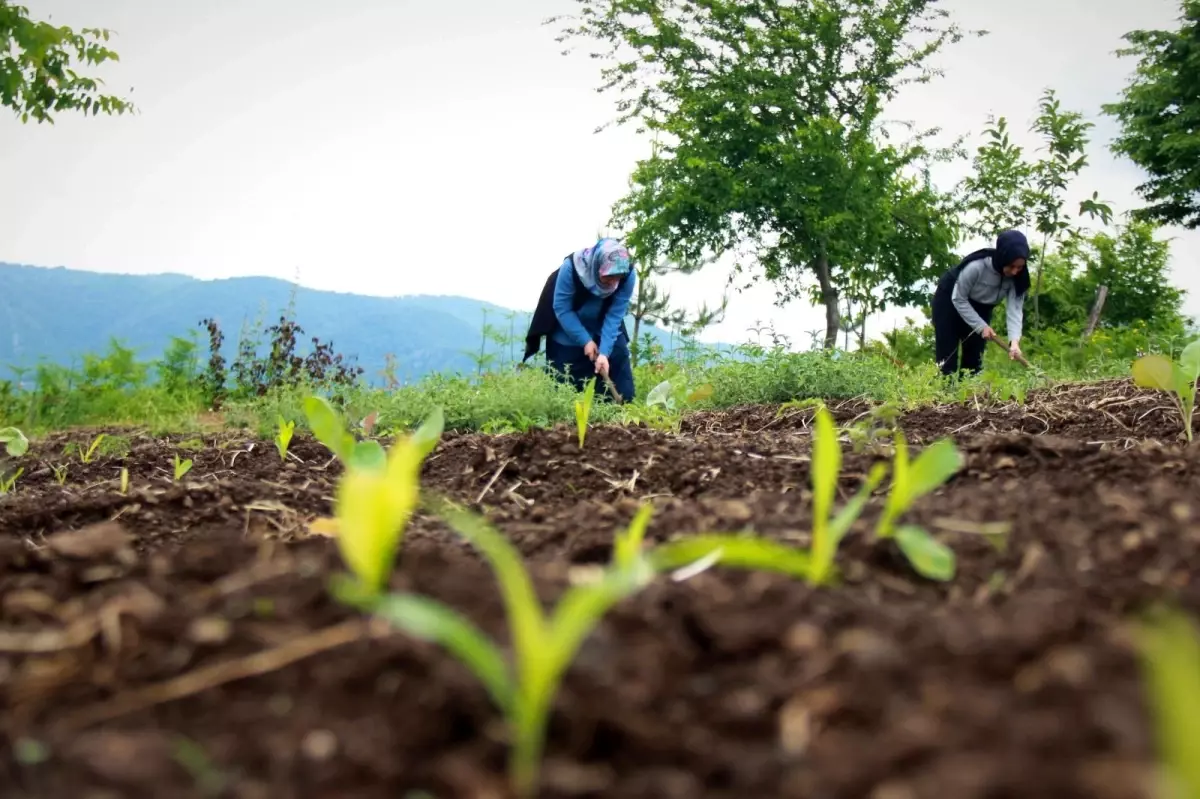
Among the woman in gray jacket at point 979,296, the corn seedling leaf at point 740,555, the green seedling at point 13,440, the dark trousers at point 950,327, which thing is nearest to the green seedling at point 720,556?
the corn seedling leaf at point 740,555

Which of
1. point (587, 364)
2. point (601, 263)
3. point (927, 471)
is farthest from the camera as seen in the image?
point (587, 364)

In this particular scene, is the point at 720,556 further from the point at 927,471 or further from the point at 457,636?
the point at 457,636

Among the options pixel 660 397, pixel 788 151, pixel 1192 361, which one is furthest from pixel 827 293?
pixel 1192 361

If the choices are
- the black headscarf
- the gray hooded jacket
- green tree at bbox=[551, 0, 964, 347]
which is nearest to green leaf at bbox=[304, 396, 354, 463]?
the gray hooded jacket

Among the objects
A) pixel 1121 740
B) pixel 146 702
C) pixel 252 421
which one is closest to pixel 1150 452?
pixel 1121 740

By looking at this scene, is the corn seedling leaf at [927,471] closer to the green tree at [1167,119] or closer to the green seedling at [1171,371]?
the green seedling at [1171,371]

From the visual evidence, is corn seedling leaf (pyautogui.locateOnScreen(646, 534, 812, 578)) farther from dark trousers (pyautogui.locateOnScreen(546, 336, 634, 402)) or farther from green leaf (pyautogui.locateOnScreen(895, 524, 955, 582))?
dark trousers (pyautogui.locateOnScreen(546, 336, 634, 402))

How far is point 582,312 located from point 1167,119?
26.0 m

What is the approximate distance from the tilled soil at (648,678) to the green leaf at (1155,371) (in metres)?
1.46

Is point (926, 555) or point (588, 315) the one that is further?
point (588, 315)

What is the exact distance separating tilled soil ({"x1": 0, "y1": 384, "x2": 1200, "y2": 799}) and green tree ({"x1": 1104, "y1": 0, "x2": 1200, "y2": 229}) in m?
27.4

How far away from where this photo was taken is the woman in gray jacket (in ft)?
25.6

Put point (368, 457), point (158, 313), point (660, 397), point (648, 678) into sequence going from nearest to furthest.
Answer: point (648, 678), point (368, 457), point (660, 397), point (158, 313)

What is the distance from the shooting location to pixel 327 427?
1.89 metres
